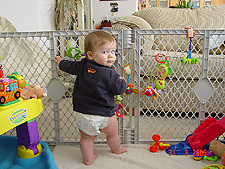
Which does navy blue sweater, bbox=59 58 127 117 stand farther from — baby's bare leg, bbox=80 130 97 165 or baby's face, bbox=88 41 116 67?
baby's bare leg, bbox=80 130 97 165

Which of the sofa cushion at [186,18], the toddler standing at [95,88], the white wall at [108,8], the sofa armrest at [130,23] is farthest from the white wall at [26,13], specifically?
the white wall at [108,8]

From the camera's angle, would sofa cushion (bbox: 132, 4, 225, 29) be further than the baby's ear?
Yes

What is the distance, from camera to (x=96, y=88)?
963 millimetres

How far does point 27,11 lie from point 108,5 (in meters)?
2.55

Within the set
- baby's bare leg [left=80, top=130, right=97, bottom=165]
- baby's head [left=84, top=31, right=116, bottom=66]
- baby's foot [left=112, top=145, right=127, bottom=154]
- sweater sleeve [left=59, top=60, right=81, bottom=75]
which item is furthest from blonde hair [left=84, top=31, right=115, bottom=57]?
baby's foot [left=112, top=145, right=127, bottom=154]

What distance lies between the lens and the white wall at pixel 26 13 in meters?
1.87

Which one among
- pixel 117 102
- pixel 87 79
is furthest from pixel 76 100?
pixel 117 102

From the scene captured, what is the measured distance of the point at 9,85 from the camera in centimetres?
83

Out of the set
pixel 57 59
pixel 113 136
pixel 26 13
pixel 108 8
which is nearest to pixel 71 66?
pixel 57 59

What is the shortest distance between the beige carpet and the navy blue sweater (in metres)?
0.23

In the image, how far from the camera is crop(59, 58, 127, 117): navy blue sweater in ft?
3.16

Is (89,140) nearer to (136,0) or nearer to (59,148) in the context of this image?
(59,148)

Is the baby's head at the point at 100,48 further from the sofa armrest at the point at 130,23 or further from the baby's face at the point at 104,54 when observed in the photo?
the sofa armrest at the point at 130,23

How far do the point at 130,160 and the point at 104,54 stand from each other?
51cm
